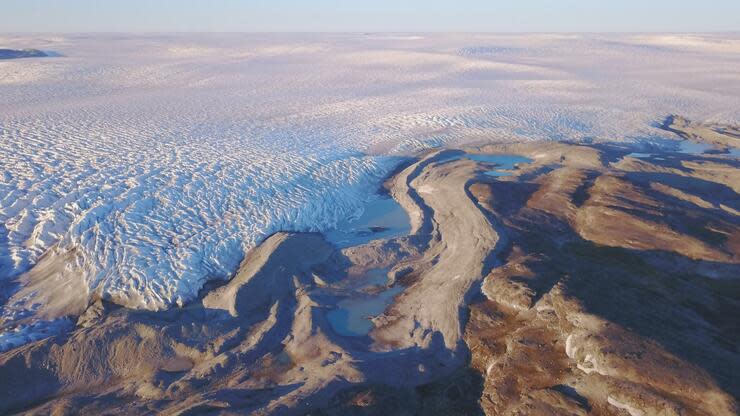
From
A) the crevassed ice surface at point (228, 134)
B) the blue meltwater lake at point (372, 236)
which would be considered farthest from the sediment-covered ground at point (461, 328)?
the crevassed ice surface at point (228, 134)

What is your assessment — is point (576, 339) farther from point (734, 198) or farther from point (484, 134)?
point (484, 134)

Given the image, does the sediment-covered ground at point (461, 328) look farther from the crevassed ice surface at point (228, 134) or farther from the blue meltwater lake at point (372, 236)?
the crevassed ice surface at point (228, 134)

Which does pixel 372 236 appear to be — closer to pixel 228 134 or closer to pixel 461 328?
pixel 461 328

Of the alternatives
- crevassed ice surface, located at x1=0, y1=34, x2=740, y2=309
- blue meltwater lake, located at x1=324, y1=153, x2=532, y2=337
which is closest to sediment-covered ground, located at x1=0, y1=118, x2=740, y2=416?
blue meltwater lake, located at x1=324, y1=153, x2=532, y2=337

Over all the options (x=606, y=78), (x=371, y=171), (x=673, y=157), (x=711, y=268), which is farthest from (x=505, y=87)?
(x=711, y=268)

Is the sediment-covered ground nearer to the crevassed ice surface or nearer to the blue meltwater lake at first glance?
the blue meltwater lake

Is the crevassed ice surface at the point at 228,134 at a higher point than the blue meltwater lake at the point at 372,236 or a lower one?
higher
